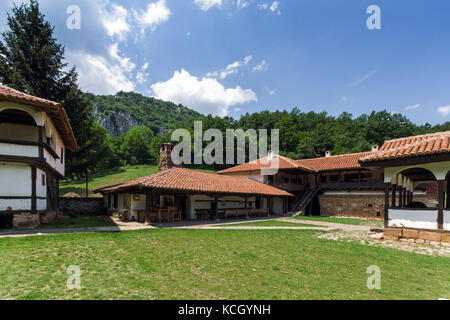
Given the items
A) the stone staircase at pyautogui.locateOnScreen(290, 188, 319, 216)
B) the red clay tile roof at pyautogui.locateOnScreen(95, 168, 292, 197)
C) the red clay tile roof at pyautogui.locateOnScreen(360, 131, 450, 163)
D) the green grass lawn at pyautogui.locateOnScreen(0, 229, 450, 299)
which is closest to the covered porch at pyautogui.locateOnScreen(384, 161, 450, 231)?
the red clay tile roof at pyautogui.locateOnScreen(360, 131, 450, 163)

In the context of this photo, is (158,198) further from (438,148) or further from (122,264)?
Result: (438,148)

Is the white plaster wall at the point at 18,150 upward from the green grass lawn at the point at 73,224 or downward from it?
upward

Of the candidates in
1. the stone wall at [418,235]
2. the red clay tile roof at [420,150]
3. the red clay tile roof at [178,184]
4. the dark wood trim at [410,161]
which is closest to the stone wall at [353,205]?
the red clay tile roof at [178,184]

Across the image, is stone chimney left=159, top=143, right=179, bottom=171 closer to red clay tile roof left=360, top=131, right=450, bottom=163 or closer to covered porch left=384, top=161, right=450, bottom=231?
red clay tile roof left=360, top=131, right=450, bottom=163

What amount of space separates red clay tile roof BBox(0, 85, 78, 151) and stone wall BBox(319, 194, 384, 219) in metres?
22.2

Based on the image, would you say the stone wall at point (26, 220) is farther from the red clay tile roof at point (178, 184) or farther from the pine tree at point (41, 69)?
the pine tree at point (41, 69)

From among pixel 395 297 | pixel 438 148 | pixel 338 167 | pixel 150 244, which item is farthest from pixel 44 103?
pixel 338 167

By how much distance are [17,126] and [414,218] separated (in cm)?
1907

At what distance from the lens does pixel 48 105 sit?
30.9ft

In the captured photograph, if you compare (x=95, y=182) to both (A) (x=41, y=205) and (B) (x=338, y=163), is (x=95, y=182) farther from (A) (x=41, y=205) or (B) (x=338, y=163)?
(B) (x=338, y=163)

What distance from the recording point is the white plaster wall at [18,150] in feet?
29.3

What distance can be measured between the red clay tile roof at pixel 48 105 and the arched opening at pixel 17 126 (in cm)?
111

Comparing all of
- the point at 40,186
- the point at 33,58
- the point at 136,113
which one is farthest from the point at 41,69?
the point at 136,113

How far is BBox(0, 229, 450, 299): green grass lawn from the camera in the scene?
3.79 m
